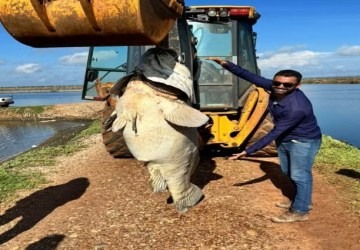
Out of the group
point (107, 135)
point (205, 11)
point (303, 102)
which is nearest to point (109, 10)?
point (303, 102)

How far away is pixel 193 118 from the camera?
4617 millimetres

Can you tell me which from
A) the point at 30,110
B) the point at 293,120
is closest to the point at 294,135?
the point at 293,120

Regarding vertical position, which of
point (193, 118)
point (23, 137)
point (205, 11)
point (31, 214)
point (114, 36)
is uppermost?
point (205, 11)

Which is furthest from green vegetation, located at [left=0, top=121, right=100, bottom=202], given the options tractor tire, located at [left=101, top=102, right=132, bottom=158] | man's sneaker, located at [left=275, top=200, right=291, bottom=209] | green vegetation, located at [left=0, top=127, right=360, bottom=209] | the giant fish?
man's sneaker, located at [left=275, top=200, right=291, bottom=209]

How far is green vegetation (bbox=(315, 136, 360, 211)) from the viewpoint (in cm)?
652

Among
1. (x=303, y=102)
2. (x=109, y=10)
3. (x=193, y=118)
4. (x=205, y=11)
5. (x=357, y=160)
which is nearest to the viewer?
(x=109, y=10)

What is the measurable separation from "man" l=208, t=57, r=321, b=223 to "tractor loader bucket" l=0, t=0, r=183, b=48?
1.77 meters

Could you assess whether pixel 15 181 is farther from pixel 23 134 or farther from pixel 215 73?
pixel 23 134

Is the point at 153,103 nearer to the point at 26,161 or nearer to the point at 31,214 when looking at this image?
the point at 31,214

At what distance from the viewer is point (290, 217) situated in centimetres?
516

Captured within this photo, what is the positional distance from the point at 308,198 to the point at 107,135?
4.49 meters

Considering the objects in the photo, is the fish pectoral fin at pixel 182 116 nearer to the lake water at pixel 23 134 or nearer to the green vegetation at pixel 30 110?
the lake water at pixel 23 134

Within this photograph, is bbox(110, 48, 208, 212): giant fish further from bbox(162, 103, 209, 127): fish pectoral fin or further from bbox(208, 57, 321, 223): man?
bbox(208, 57, 321, 223): man

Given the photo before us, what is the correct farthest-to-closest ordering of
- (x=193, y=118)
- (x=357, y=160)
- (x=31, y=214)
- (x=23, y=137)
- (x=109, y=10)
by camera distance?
(x=23, y=137)
(x=357, y=160)
(x=31, y=214)
(x=193, y=118)
(x=109, y=10)
